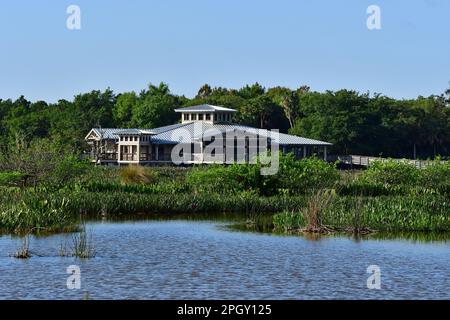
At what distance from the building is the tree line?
216 inches

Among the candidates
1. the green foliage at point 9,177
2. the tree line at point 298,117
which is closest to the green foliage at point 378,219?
the green foliage at point 9,177

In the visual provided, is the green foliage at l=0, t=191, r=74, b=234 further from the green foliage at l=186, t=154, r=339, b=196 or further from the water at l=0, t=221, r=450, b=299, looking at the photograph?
the green foliage at l=186, t=154, r=339, b=196

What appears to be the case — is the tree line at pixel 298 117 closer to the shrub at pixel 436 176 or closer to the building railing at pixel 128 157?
the building railing at pixel 128 157

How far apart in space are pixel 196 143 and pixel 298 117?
2633 cm

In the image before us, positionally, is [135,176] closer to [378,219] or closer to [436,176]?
[436,176]

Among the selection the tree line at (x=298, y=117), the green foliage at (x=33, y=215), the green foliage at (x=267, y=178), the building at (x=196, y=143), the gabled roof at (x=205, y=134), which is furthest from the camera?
the tree line at (x=298, y=117)

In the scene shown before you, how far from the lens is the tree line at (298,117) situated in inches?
3829

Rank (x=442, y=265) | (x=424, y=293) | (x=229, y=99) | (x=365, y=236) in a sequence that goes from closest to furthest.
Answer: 1. (x=424, y=293)
2. (x=442, y=265)
3. (x=365, y=236)
4. (x=229, y=99)

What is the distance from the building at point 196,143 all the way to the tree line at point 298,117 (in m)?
5.48

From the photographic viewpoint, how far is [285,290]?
2098 cm

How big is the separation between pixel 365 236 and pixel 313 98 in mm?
71909
